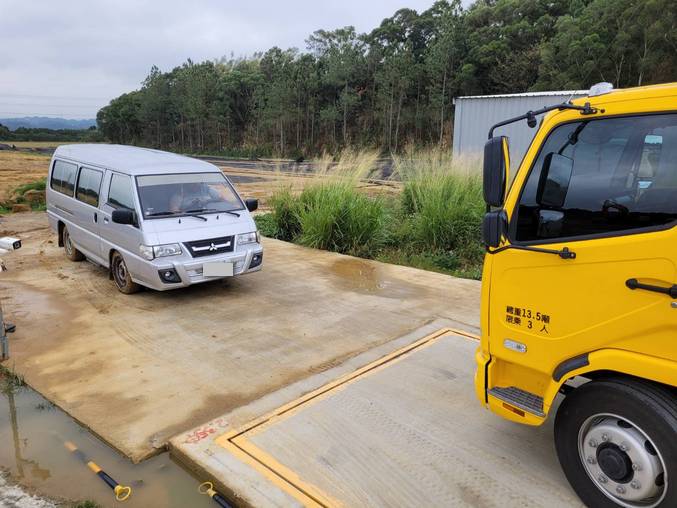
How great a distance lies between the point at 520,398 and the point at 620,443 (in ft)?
1.93

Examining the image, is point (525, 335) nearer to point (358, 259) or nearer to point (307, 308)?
point (307, 308)

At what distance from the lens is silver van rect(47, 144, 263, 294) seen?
6.19 meters

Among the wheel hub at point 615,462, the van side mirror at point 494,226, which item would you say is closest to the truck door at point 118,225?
the van side mirror at point 494,226

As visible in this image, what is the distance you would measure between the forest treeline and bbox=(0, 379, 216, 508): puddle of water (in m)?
24.4

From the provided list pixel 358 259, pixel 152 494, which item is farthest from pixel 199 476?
pixel 358 259

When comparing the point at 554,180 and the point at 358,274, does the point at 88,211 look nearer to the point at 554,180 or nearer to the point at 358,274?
the point at 358,274

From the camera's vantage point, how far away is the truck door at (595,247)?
227 centimetres

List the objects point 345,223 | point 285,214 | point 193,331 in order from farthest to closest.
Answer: point 285,214 < point 345,223 < point 193,331

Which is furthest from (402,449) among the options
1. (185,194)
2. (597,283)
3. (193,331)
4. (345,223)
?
(345,223)

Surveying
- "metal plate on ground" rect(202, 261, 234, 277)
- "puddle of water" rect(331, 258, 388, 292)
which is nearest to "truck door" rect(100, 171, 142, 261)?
"metal plate on ground" rect(202, 261, 234, 277)

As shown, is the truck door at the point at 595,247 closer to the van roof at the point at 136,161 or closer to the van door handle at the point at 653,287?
the van door handle at the point at 653,287

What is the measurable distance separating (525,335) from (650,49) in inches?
961

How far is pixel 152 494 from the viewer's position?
3.05 metres

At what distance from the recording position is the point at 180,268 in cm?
613
